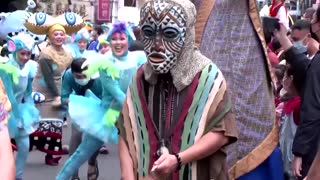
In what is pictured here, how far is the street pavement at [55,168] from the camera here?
9148 millimetres

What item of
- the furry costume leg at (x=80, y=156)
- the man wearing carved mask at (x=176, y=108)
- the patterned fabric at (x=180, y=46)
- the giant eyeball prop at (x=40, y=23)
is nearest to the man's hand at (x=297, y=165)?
the man wearing carved mask at (x=176, y=108)

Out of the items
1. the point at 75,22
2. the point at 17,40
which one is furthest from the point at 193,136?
the point at 75,22

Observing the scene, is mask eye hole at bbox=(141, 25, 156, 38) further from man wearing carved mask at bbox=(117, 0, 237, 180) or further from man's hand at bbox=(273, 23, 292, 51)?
man's hand at bbox=(273, 23, 292, 51)

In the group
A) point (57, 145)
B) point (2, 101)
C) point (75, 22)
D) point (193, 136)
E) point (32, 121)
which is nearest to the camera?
point (2, 101)

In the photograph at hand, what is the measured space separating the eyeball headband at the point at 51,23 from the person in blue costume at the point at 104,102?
14.8 ft

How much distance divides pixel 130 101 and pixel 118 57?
4547 millimetres

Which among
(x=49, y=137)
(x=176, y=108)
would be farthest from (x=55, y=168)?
(x=176, y=108)

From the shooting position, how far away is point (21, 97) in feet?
29.0

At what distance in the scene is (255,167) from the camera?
4.39 m

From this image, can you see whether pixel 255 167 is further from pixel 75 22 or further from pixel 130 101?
pixel 75 22

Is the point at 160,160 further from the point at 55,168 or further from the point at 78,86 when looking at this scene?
the point at 55,168

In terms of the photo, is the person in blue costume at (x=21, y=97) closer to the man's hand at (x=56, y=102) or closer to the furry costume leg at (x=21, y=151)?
the furry costume leg at (x=21, y=151)

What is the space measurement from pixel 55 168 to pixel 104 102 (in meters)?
1.92

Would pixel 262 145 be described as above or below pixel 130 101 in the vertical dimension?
below
